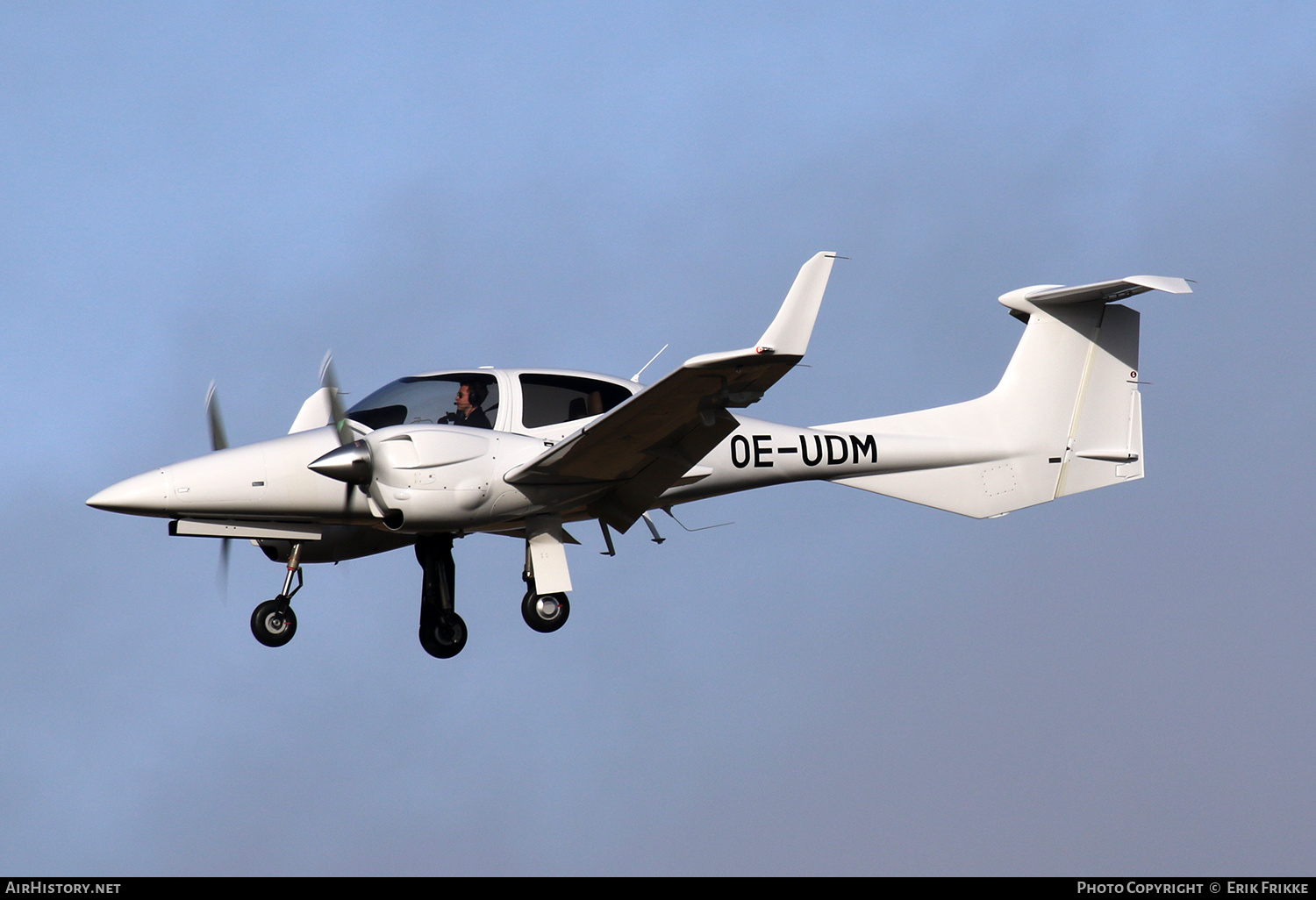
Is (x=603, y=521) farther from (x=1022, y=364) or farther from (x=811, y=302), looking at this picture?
(x=1022, y=364)

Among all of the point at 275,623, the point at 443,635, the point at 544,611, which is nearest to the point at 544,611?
the point at 544,611

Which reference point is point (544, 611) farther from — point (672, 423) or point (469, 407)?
point (672, 423)

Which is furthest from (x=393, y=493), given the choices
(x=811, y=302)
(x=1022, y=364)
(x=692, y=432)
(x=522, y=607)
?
(x=1022, y=364)

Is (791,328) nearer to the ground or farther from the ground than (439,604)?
farther from the ground

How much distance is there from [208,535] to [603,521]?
13.3 feet

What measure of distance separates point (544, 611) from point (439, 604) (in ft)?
5.27

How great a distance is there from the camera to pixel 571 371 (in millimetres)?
16594

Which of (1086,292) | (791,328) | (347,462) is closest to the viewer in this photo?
(791,328)

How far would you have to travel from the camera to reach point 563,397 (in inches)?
644

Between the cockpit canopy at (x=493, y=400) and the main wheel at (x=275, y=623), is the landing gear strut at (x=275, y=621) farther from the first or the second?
the cockpit canopy at (x=493, y=400)

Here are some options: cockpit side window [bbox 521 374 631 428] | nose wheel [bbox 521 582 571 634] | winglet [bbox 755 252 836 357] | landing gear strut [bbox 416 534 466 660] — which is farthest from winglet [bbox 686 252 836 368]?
landing gear strut [bbox 416 534 466 660]

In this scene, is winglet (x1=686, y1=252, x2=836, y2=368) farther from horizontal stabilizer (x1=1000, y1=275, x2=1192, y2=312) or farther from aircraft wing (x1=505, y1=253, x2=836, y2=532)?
horizontal stabilizer (x1=1000, y1=275, x2=1192, y2=312)

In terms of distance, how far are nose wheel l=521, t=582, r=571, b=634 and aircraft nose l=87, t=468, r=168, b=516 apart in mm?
3617

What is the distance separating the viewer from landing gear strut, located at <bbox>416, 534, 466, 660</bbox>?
1694 centimetres
